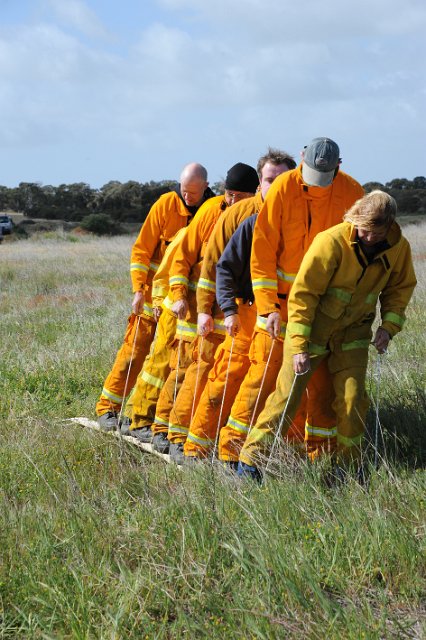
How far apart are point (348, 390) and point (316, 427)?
486mm

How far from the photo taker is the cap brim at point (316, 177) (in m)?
5.52

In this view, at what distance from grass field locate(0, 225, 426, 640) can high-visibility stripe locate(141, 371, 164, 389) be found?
0.79 metres

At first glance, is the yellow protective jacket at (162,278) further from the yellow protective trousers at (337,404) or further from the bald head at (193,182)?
the yellow protective trousers at (337,404)

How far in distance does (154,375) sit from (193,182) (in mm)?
1607

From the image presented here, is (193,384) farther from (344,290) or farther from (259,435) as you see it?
(344,290)

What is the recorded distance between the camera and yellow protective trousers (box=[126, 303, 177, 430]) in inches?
280

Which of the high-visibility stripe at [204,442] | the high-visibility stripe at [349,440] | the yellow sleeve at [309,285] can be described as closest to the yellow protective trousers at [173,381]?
the high-visibility stripe at [204,442]

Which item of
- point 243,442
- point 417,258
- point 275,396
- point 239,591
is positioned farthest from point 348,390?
point 417,258

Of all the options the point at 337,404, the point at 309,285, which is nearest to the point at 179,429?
the point at 337,404

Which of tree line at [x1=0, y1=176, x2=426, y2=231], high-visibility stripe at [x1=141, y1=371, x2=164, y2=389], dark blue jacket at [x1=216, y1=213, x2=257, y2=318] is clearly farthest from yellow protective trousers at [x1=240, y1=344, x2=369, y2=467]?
tree line at [x1=0, y1=176, x2=426, y2=231]

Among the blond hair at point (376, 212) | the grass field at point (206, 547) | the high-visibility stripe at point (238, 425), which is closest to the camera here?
the grass field at point (206, 547)

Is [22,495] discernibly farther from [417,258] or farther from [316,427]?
[417,258]

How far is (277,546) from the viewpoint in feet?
13.0

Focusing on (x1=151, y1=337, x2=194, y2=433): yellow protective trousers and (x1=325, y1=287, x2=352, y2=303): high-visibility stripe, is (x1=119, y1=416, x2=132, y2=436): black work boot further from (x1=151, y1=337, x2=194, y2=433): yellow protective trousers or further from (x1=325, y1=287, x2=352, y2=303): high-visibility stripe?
(x1=325, y1=287, x2=352, y2=303): high-visibility stripe
